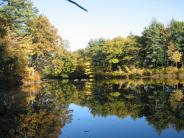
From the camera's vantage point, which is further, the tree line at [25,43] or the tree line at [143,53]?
the tree line at [143,53]

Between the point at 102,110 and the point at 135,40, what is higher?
the point at 135,40

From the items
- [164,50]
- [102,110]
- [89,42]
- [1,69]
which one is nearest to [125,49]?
[164,50]

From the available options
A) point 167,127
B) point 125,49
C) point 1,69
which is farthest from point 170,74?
→ point 167,127

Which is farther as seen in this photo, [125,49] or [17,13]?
[125,49]

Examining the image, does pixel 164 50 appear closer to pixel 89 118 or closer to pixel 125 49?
pixel 125 49

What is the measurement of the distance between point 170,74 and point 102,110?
52244 mm

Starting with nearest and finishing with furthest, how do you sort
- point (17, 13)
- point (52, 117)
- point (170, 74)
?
point (52, 117), point (17, 13), point (170, 74)

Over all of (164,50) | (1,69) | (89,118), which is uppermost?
(164,50)

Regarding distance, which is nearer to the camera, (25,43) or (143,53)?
(25,43)

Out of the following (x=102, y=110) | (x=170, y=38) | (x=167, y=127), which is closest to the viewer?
(x=167, y=127)

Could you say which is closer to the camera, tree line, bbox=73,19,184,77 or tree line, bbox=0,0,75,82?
tree line, bbox=0,0,75,82

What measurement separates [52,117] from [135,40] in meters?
74.4

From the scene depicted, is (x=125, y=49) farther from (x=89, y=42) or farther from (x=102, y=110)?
(x=102, y=110)

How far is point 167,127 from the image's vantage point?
13.5m
